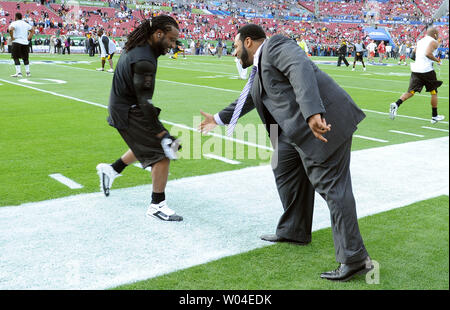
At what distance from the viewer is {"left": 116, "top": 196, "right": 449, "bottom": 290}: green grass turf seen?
309 cm

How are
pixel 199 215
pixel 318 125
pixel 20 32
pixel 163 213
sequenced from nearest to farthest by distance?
1. pixel 318 125
2. pixel 163 213
3. pixel 199 215
4. pixel 20 32

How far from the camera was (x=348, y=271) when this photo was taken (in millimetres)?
3160

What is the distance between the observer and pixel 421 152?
23.2 ft

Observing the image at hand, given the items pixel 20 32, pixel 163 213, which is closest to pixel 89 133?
pixel 163 213

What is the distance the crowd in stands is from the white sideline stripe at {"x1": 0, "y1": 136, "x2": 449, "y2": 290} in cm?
3974

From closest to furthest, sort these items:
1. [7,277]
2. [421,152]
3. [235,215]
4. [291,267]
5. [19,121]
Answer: [7,277] < [291,267] < [235,215] < [421,152] < [19,121]

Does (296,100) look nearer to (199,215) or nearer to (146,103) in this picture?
(146,103)

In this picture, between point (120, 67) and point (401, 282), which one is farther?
point (120, 67)

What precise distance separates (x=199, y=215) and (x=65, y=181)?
178cm

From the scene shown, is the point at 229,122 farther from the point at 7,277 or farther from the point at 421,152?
the point at 421,152

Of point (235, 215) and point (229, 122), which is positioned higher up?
point (229, 122)

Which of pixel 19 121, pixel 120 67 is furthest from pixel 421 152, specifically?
pixel 19 121

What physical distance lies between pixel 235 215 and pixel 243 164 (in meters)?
1.93

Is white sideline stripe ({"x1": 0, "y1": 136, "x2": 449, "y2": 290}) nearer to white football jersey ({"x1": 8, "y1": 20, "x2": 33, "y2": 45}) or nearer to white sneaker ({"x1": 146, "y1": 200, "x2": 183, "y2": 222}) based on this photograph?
white sneaker ({"x1": 146, "y1": 200, "x2": 183, "y2": 222})
